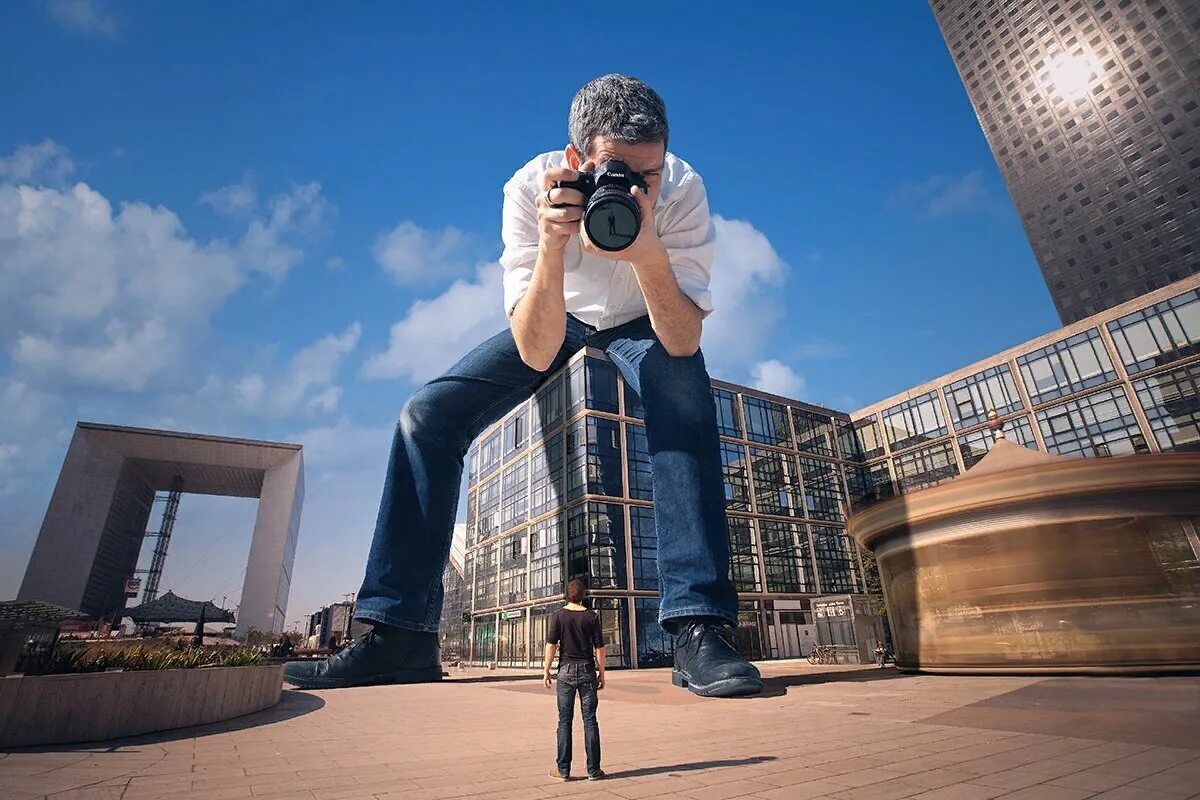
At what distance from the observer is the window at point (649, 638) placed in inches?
1145

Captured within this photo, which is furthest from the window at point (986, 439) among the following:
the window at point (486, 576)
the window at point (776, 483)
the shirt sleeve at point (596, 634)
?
the shirt sleeve at point (596, 634)

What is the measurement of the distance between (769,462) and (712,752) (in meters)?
39.4

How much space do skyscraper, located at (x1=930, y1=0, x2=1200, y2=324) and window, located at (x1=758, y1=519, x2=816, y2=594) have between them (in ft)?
203

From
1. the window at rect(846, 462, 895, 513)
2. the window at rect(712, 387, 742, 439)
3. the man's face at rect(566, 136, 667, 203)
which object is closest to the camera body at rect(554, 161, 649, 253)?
the man's face at rect(566, 136, 667, 203)

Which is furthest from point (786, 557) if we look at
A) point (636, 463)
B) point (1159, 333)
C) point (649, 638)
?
point (1159, 333)

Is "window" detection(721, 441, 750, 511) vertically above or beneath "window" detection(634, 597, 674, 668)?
above

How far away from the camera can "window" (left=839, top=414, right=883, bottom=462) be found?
151 ft

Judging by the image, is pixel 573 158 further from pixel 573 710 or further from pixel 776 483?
pixel 776 483

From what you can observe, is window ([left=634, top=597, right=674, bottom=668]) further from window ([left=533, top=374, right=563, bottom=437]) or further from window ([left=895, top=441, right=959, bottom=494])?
window ([left=895, top=441, right=959, bottom=494])

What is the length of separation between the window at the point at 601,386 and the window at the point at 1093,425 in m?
27.0

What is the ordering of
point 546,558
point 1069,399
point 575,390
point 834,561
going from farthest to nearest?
point 834,561 → point 1069,399 → point 546,558 → point 575,390

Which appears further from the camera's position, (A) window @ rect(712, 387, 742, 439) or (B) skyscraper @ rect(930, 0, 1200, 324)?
(B) skyscraper @ rect(930, 0, 1200, 324)

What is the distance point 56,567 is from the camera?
123ft

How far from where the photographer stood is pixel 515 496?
3853 centimetres
